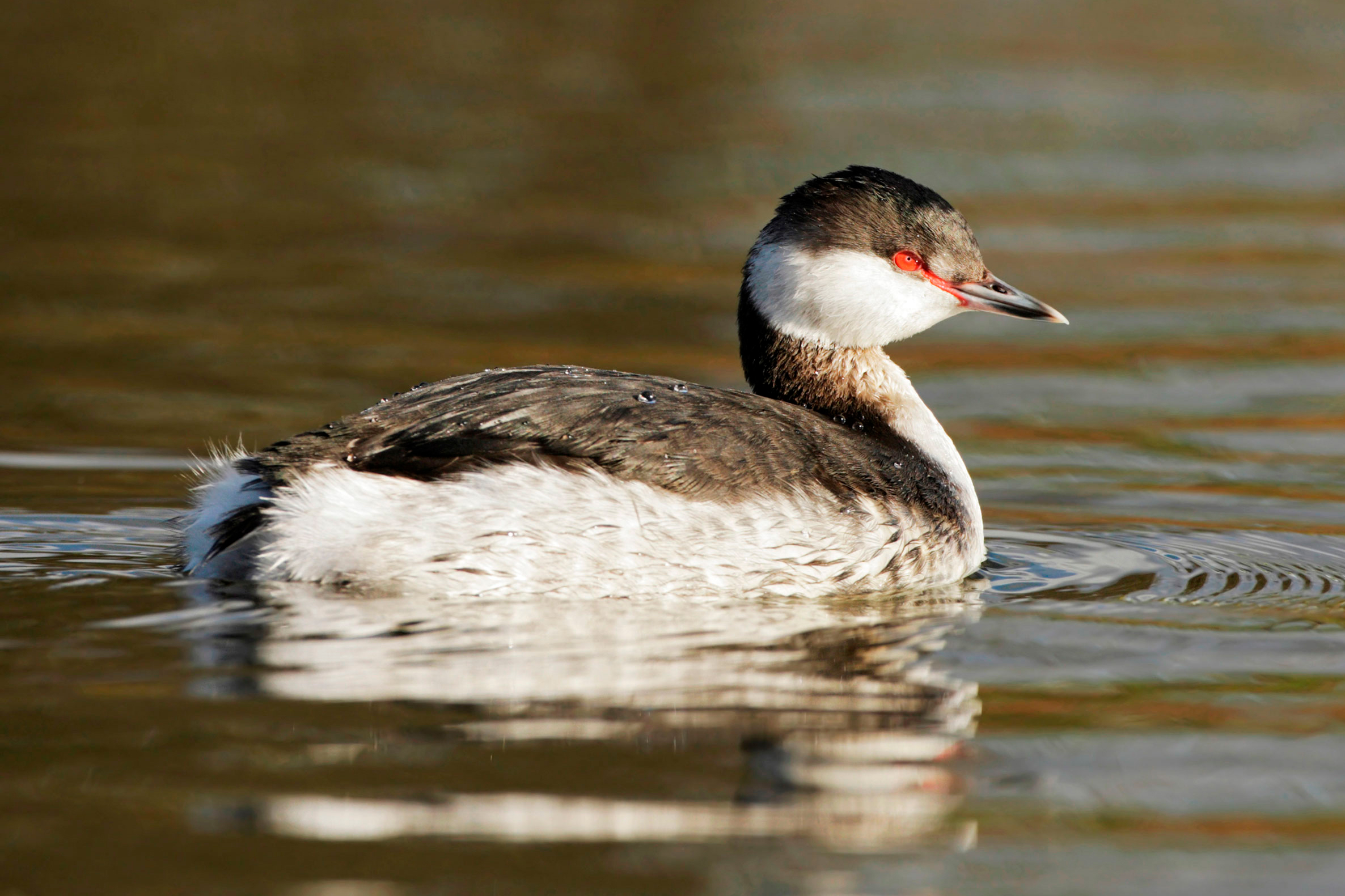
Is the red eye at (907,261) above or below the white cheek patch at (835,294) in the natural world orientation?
above

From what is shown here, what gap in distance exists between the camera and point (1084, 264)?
42.9 ft

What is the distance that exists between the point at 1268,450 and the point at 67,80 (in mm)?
12625

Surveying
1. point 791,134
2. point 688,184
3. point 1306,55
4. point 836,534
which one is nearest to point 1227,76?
point 1306,55

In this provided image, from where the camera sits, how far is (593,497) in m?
6.16

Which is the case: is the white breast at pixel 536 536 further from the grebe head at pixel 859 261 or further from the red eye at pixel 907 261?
the red eye at pixel 907 261

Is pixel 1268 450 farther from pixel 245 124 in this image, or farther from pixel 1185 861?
pixel 245 124

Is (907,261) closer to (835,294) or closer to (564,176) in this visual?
(835,294)

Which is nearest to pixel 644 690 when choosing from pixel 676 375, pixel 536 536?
pixel 536 536

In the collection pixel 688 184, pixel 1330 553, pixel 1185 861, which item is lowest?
pixel 1185 861

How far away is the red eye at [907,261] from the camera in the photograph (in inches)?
290

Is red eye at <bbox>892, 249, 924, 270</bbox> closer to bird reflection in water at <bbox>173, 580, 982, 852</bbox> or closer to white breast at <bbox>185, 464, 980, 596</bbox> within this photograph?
white breast at <bbox>185, 464, 980, 596</bbox>

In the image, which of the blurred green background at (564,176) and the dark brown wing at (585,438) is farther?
the blurred green background at (564,176)

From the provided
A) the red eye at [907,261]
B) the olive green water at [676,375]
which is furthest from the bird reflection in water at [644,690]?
Answer: the red eye at [907,261]

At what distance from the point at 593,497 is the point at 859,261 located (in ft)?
5.74
